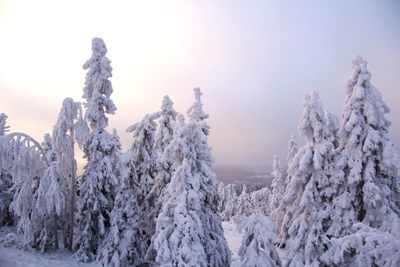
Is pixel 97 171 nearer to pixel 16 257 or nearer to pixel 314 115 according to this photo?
pixel 16 257

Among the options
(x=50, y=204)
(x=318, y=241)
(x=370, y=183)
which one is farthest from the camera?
(x=50, y=204)

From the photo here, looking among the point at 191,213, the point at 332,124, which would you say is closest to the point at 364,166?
the point at 332,124

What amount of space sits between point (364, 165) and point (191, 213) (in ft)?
35.3

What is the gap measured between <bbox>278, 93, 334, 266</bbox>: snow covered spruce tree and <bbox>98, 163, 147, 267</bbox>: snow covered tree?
424 inches

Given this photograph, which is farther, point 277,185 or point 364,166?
point 277,185

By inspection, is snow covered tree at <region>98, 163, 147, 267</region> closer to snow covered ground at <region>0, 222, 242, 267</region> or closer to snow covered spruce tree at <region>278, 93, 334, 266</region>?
snow covered ground at <region>0, 222, 242, 267</region>

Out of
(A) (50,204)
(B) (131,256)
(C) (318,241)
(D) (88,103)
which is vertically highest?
(D) (88,103)

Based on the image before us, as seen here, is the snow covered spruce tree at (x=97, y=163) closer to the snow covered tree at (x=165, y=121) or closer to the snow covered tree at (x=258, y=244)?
the snow covered tree at (x=165, y=121)

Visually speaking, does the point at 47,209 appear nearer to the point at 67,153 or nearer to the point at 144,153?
the point at 67,153

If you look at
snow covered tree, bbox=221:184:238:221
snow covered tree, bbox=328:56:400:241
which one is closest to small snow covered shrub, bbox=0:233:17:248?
snow covered tree, bbox=328:56:400:241

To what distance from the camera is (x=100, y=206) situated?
84.0 feet

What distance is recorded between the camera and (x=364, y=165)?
20297 mm

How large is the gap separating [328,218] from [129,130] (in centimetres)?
1594

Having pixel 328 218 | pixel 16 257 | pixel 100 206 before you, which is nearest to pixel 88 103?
pixel 100 206
